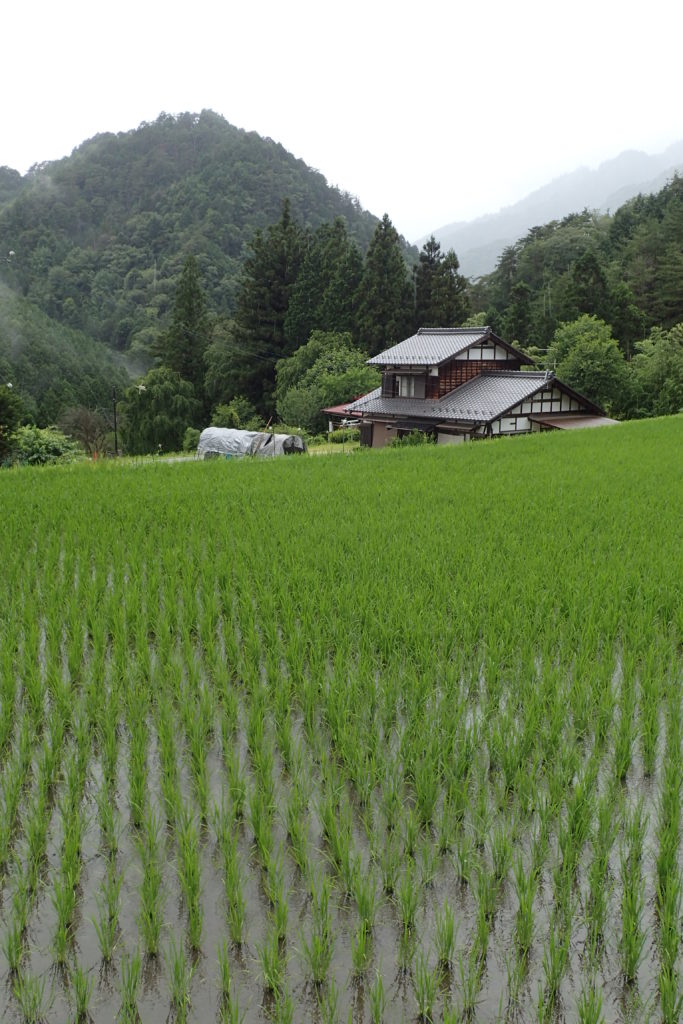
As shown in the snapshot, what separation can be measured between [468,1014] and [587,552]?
4.35m

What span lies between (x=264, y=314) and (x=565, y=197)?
154949mm

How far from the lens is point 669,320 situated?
3359 cm

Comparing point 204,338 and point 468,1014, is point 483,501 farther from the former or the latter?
point 204,338

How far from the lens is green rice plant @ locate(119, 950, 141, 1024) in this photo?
191 cm

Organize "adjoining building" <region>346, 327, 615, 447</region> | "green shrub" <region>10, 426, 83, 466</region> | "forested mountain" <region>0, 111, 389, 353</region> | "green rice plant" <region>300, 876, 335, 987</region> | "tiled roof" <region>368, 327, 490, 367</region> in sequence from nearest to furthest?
"green rice plant" <region>300, 876, 335, 987</region> → "green shrub" <region>10, 426, 83, 466</region> → "adjoining building" <region>346, 327, 615, 447</region> → "tiled roof" <region>368, 327, 490, 367</region> → "forested mountain" <region>0, 111, 389, 353</region>

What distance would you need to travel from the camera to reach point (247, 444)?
21516 mm

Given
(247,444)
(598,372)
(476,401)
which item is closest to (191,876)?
(247,444)

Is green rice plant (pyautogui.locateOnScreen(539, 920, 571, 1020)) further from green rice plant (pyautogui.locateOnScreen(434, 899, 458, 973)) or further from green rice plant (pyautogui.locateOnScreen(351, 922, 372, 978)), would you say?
green rice plant (pyautogui.locateOnScreen(351, 922, 372, 978))

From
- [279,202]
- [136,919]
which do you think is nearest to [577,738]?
[136,919]

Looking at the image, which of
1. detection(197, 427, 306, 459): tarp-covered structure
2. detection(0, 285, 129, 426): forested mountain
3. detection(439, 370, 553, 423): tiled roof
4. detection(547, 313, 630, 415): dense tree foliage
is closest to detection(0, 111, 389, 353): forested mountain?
detection(0, 285, 129, 426): forested mountain

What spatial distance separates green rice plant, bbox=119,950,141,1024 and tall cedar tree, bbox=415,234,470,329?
116ft

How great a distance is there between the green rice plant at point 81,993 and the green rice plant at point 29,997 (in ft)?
0.28

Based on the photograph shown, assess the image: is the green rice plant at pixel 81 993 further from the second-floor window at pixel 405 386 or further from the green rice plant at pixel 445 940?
the second-floor window at pixel 405 386

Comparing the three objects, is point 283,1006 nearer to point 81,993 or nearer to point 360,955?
→ point 360,955
